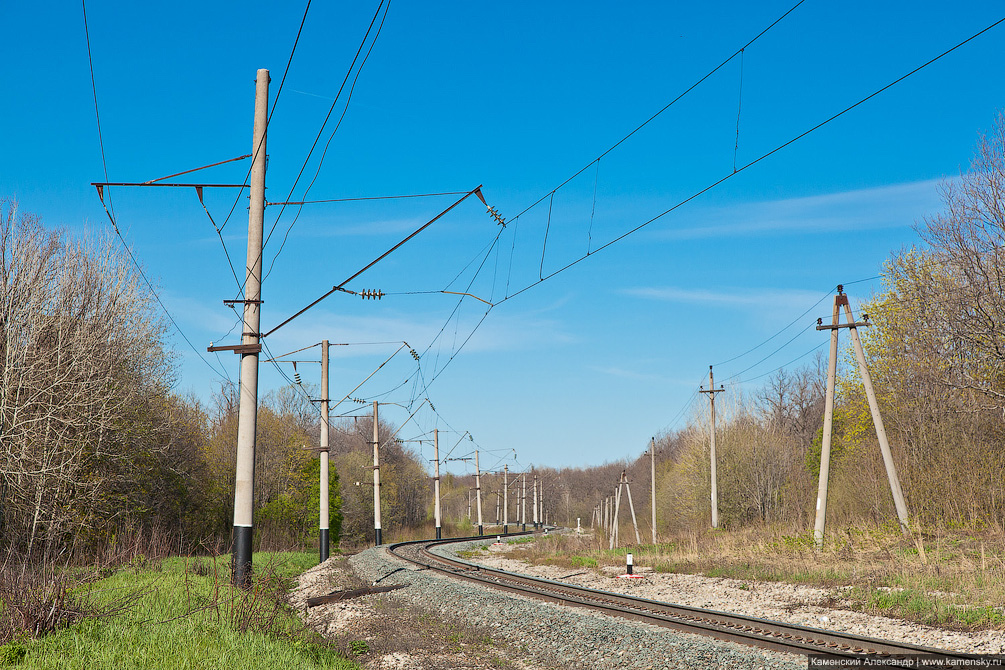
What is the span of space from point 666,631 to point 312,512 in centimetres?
4782

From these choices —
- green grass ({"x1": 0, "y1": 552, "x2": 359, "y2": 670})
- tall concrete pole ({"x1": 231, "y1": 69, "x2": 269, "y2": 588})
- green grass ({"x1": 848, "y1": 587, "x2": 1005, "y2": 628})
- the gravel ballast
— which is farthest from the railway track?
tall concrete pole ({"x1": 231, "y1": 69, "x2": 269, "y2": 588})

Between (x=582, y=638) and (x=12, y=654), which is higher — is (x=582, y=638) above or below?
below

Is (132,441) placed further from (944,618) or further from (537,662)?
(944,618)

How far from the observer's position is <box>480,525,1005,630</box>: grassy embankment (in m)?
13.0

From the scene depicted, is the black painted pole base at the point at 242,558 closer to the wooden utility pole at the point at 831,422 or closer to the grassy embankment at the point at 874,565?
the grassy embankment at the point at 874,565

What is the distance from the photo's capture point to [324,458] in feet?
98.5

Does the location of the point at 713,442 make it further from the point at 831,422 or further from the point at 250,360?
the point at 250,360

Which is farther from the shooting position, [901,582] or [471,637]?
[901,582]

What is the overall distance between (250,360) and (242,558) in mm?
3397

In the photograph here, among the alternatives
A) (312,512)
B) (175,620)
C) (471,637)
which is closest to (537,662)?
(471,637)

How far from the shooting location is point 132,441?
32.1m

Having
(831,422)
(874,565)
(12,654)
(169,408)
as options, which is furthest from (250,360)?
(169,408)

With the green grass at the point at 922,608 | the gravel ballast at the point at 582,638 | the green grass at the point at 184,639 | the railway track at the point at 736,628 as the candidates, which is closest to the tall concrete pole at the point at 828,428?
the green grass at the point at 922,608

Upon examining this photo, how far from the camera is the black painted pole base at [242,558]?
12.3 m
